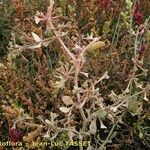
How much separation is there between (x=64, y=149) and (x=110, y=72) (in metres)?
0.53

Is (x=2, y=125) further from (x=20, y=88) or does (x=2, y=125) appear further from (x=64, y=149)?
(x=64, y=149)

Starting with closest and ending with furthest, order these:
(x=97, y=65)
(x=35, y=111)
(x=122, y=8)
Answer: (x=35, y=111) < (x=97, y=65) < (x=122, y=8)

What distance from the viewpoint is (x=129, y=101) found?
6.10 ft

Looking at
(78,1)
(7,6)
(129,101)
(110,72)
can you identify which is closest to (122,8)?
(78,1)

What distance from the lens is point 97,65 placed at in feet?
7.13

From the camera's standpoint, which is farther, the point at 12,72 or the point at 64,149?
the point at 12,72

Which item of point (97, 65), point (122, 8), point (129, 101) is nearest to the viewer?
point (129, 101)

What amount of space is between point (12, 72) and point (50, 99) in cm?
25

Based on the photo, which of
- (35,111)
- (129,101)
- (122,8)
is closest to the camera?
(129,101)

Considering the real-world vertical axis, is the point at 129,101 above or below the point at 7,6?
below

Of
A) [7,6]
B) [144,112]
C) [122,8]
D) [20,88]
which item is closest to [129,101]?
[144,112]

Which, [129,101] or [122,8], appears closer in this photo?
[129,101]

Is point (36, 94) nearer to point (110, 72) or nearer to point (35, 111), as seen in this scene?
point (35, 111)

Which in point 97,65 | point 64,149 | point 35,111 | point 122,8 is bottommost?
point 64,149
